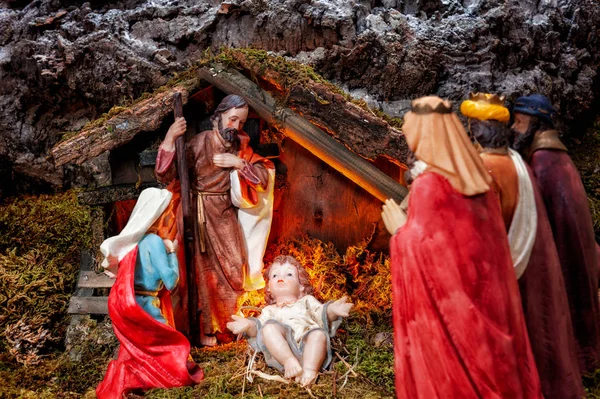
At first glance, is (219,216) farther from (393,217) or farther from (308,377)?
(393,217)

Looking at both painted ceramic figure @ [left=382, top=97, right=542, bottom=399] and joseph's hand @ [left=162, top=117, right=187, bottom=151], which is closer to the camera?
painted ceramic figure @ [left=382, top=97, right=542, bottom=399]

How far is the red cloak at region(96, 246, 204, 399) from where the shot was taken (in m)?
3.31

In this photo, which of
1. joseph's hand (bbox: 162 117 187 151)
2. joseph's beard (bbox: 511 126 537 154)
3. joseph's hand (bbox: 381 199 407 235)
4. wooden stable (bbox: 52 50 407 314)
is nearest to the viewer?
Answer: joseph's hand (bbox: 381 199 407 235)

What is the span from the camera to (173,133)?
3.68 m

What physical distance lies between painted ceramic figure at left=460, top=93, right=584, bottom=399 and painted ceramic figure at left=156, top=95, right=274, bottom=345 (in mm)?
1833

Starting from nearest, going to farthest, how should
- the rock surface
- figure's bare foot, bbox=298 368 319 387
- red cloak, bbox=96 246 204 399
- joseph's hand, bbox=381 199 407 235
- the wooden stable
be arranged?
1. joseph's hand, bbox=381 199 407 235
2. figure's bare foot, bbox=298 368 319 387
3. red cloak, bbox=96 246 204 399
4. the wooden stable
5. the rock surface

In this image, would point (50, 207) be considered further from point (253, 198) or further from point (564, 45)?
point (564, 45)

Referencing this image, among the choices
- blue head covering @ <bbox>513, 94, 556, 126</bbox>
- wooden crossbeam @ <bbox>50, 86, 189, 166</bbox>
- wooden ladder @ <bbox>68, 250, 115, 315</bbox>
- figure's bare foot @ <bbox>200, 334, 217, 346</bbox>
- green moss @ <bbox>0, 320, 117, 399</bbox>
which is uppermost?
blue head covering @ <bbox>513, 94, 556, 126</bbox>

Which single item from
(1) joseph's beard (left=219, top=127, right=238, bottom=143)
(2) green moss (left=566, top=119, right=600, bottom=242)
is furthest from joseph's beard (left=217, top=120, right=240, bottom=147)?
(2) green moss (left=566, top=119, right=600, bottom=242)

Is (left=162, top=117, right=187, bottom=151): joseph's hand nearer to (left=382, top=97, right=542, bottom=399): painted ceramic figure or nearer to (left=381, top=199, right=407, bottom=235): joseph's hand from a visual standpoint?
(left=381, top=199, right=407, bottom=235): joseph's hand

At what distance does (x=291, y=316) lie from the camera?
Result: 345 centimetres

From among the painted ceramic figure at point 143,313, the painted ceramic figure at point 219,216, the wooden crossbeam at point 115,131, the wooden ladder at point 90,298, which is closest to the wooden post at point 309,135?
the painted ceramic figure at point 219,216

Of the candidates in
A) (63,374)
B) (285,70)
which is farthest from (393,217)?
(63,374)

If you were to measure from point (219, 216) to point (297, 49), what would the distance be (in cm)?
181
